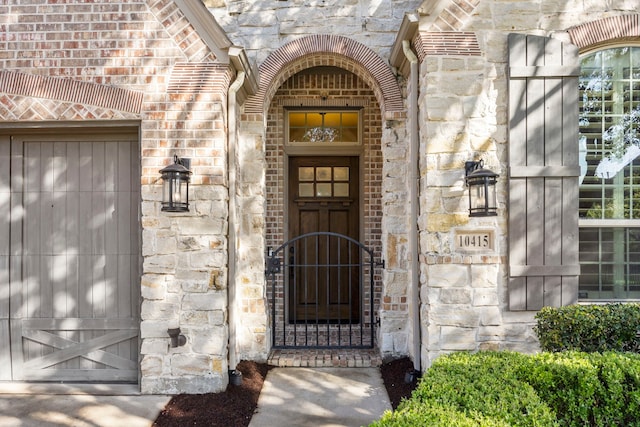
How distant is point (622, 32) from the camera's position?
12.8 ft

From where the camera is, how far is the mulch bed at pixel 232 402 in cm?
349

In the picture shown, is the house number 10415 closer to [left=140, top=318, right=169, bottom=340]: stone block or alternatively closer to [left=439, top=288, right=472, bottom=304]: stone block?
[left=439, top=288, right=472, bottom=304]: stone block

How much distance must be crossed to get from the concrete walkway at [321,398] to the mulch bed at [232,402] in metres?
0.08

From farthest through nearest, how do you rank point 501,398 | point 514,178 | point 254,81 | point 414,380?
point 254,81 < point 414,380 < point 514,178 < point 501,398

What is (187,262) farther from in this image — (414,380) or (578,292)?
(578,292)

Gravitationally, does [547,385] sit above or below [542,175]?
below

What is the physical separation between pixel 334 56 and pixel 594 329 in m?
3.58

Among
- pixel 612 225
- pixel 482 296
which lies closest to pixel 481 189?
pixel 482 296

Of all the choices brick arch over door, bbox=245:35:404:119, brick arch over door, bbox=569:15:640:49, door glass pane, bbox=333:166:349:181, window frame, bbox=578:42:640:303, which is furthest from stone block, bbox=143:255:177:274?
brick arch over door, bbox=569:15:640:49

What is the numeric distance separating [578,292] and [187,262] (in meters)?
3.57

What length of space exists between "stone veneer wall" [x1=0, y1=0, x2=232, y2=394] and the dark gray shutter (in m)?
2.60

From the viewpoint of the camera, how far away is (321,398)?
3943 millimetres

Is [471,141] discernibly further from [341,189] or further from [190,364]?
[190,364]

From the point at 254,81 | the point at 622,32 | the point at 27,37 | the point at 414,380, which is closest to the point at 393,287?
the point at 414,380
